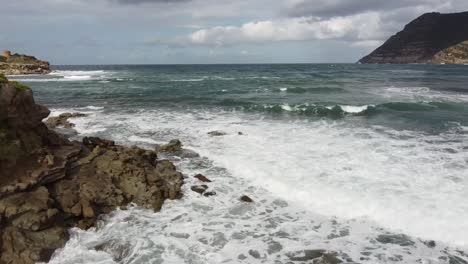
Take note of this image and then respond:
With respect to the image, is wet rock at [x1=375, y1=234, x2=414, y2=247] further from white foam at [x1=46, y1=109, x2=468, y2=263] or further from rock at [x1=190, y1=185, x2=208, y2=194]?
rock at [x1=190, y1=185, x2=208, y2=194]

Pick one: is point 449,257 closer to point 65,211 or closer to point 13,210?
point 65,211

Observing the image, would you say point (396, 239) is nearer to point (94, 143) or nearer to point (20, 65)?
point (94, 143)

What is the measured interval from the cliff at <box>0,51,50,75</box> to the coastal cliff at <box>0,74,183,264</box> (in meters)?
91.8

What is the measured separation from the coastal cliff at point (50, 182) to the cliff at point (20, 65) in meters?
91.8

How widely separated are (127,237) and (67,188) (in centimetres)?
321

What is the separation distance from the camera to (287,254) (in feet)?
33.6

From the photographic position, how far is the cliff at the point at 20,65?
313 feet

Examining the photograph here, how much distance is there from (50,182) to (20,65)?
103 meters

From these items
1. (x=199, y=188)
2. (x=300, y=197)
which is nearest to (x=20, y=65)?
(x=199, y=188)

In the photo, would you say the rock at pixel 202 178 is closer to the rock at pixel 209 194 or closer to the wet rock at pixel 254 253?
the rock at pixel 209 194

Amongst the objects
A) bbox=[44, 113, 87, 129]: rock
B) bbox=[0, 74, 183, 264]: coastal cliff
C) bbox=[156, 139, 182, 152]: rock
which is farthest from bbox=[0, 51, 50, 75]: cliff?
bbox=[0, 74, 183, 264]: coastal cliff

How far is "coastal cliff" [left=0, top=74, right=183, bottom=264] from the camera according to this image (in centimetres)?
1048

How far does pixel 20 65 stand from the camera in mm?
99312

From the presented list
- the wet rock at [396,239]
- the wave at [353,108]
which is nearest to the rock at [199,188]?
the wet rock at [396,239]
